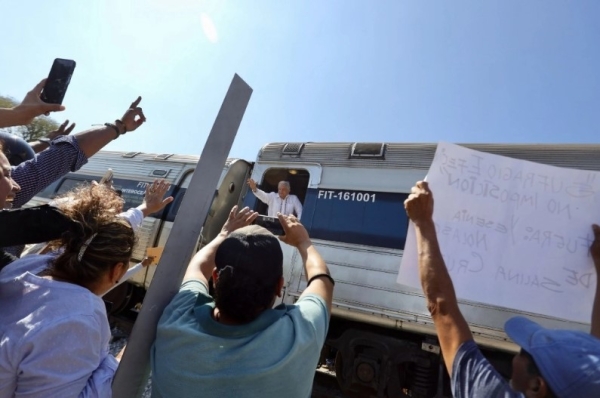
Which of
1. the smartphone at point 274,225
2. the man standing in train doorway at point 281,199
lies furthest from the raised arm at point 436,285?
the man standing in train doorway at point 281,199

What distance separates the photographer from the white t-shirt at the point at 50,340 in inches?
31.1

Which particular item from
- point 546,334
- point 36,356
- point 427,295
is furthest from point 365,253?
point 36,356

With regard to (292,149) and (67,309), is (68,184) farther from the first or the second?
(67,309)

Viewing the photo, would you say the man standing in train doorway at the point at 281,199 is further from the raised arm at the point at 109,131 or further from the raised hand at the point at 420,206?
the raised hand at the point at 420,206

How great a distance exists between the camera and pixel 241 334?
2.88 feet

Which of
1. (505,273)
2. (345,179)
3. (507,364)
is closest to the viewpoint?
(505,273)

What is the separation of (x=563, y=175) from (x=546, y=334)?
2.60 ft

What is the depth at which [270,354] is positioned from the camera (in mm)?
845

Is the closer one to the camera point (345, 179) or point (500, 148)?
point (500, 148)

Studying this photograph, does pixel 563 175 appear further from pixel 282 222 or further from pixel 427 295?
pixel 282 222

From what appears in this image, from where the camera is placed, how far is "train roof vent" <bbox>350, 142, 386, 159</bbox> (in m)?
4.01

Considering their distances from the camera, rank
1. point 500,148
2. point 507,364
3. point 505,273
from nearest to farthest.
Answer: point 505,273 → point 507,364 → point 500,148

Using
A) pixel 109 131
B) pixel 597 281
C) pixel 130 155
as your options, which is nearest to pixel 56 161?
pixel 109 131

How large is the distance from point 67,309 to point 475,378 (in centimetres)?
108
